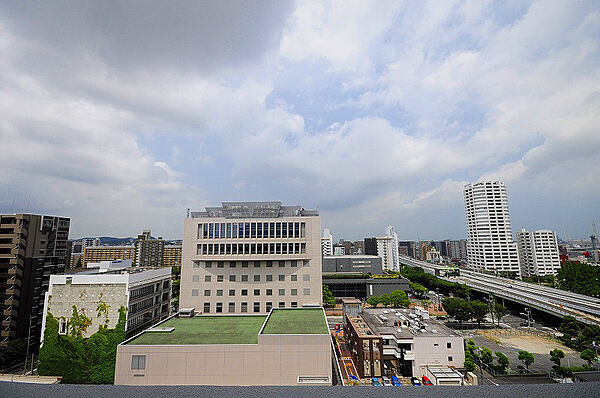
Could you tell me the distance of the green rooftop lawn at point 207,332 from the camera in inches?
606

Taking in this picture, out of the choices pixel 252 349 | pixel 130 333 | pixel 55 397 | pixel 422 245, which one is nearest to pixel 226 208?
pixel 130 333

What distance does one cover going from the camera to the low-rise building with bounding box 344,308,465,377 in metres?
20.1

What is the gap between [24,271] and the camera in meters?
27.5

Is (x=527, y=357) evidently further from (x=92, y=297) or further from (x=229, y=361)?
(x=92, y=297)

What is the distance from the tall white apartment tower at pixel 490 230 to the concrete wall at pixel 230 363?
7206cm

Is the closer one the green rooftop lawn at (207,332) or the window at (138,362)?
the window at (138,362)

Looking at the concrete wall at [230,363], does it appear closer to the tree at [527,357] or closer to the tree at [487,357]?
the tree at [487,357]

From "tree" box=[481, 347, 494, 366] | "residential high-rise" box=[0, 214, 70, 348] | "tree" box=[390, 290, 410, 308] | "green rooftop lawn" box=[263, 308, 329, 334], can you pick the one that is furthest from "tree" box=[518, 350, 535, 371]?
"residential high-rise" box=[0, 214, 70, 348]

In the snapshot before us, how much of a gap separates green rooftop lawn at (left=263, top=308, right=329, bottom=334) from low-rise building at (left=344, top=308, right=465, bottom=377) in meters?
3.74

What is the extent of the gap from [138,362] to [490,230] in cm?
7804

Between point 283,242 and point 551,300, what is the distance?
1359 inches

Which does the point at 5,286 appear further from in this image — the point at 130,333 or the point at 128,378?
the point at 128,378

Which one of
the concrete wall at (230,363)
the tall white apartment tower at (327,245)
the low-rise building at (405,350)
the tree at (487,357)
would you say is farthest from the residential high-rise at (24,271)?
the tall white apartment tower at (327,245)

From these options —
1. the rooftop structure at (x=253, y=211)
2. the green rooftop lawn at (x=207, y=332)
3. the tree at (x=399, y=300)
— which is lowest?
the tree at (x=399, y=300)
